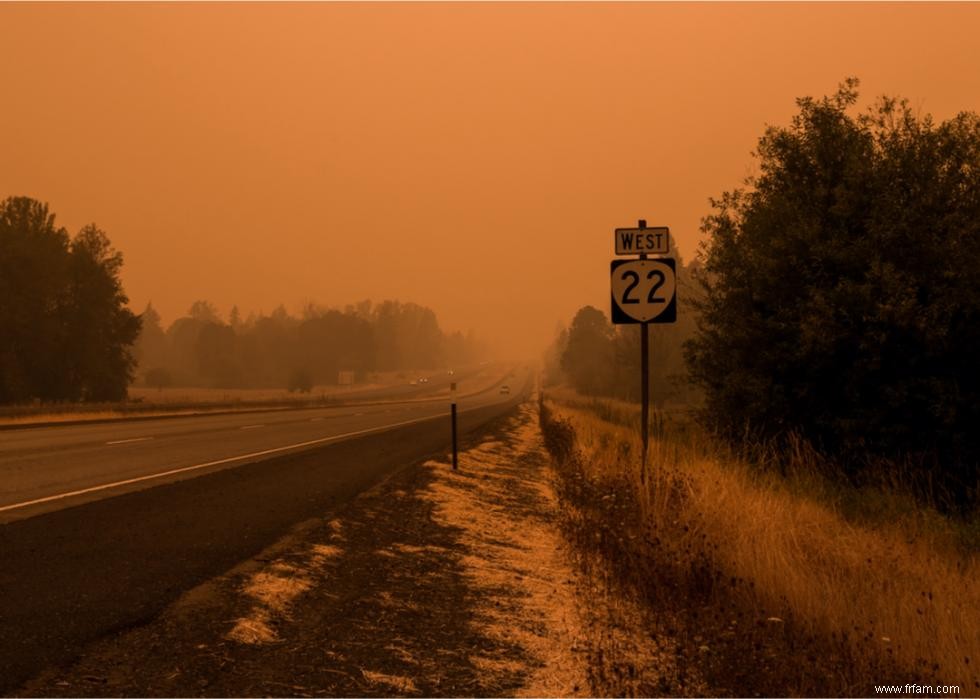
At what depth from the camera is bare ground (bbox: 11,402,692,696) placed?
159 inches

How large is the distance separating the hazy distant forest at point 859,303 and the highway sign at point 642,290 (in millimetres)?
4192

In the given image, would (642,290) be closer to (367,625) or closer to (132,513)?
(367,625)

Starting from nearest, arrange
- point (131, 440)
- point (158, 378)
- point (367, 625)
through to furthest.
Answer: point (367, 625), point (131, 440), point (158, 378)

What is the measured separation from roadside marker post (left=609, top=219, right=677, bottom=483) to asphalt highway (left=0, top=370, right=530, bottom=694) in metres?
4.52

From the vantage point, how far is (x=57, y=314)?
59625mm

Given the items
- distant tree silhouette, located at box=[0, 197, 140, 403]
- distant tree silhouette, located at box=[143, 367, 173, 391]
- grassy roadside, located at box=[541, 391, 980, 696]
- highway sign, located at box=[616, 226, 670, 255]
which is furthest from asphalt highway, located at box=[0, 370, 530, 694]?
distant tree silhouette, located at box=[143, 367, 173, 391]

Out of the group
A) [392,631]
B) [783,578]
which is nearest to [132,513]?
[392,631]

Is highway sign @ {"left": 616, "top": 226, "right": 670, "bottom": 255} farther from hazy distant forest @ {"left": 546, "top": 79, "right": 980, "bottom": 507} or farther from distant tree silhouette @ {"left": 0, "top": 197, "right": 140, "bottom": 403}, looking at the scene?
distant tree silhouette @ {"left": 0, "top": 197, "right": 140, "bottom": 403}

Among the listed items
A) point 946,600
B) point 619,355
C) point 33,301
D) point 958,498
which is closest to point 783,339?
point 958,498

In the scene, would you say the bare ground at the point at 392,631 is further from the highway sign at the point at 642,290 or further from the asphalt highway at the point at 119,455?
the asphalt highway at the point at 119,455

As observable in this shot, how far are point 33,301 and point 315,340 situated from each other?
9502cm

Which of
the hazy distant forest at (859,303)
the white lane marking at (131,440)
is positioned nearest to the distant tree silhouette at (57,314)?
the white lane marking at (131,440)

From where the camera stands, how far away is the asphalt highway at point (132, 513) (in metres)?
5.10

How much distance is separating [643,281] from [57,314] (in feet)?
201
